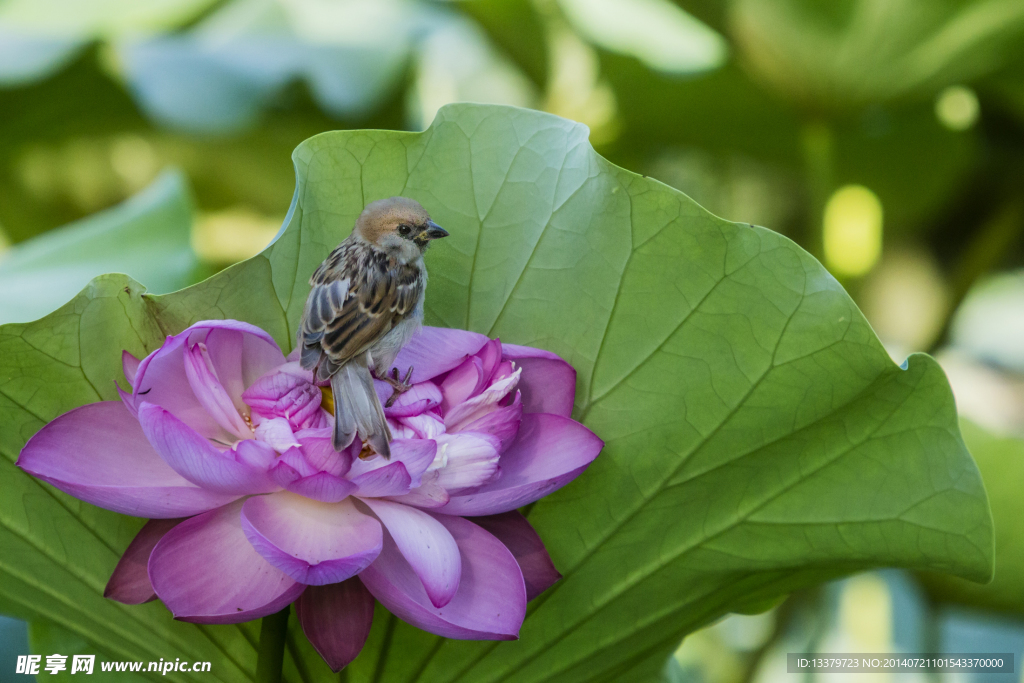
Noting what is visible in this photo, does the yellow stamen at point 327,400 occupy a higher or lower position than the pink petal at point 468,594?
higher

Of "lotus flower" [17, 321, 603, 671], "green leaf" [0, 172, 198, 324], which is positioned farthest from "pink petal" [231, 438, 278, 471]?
"green leaf" [0, 172, 198, 324]

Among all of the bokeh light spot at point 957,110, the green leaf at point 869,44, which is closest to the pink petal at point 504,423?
the green leaf at point 869,44

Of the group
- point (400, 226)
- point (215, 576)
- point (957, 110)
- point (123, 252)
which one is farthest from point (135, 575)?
point (957, 110)

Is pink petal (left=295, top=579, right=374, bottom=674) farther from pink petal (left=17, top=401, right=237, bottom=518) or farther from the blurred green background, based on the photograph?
the blurred green background

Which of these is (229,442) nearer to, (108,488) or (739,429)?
(108,488)

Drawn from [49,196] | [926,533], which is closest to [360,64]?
[49,196]

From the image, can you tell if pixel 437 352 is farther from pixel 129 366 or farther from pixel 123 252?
pixel 123 252

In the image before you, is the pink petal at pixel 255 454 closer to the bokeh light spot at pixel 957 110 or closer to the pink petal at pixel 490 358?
the pink petal at pixel 490 358
